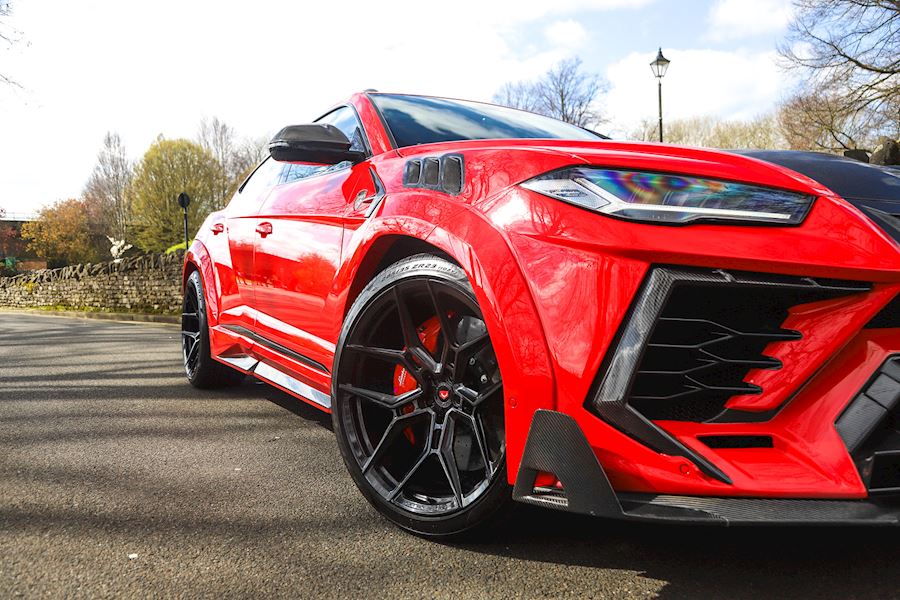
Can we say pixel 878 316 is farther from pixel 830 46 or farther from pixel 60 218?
pixel 60 218

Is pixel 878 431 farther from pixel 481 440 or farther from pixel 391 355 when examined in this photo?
pixel 391 355

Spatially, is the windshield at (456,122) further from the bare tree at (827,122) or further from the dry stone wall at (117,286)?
the bare tree at (827,122)

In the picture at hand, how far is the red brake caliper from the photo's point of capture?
7.24ft

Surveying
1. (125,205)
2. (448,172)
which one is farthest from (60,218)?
(448,172)

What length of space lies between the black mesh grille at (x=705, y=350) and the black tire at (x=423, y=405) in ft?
1.46

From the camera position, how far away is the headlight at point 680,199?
156 centimetres

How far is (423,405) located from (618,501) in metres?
0.76

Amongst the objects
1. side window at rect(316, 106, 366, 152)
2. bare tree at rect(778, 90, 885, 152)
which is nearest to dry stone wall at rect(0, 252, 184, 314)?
side window at rect(316, 106, 366, 152)

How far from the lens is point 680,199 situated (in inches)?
62.9

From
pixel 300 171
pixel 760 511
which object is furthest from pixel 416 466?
pixel 300 171

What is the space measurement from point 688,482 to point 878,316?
525 mm

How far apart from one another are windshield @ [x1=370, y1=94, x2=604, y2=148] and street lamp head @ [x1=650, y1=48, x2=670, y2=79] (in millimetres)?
13306

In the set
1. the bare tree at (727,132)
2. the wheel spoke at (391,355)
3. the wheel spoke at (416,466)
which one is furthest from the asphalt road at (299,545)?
the bare tree at (727,132)

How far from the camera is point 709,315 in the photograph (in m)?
1.57
